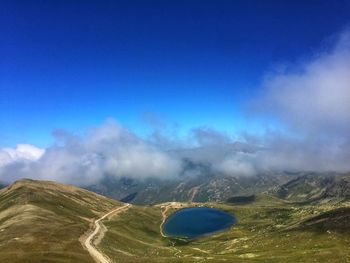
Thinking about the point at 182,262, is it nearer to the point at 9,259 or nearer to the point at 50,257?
the point at 50,257

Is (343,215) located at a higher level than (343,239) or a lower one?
higher

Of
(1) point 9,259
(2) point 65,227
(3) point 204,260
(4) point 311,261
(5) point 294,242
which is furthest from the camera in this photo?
(2) point 65,227

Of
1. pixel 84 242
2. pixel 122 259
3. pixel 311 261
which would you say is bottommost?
pixel 311 261

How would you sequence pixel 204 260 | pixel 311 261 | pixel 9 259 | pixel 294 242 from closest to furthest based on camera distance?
pixel 311 261 → pixel 9 259 → pixel 204 260 → pixel 294 242

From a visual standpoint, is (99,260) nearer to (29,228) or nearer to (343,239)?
(29,228)

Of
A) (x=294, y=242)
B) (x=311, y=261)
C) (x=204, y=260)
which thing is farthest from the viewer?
(x=294, y=242)

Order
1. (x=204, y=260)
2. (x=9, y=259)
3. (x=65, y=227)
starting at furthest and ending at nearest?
(x=65, y=227)
(x=204, y=260)
(x=9, y=259)

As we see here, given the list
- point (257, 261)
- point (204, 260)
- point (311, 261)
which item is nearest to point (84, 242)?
point (204, 260)

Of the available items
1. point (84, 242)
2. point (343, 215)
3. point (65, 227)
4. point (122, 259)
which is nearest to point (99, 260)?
point (122, 259)

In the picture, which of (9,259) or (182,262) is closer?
(9,259)
